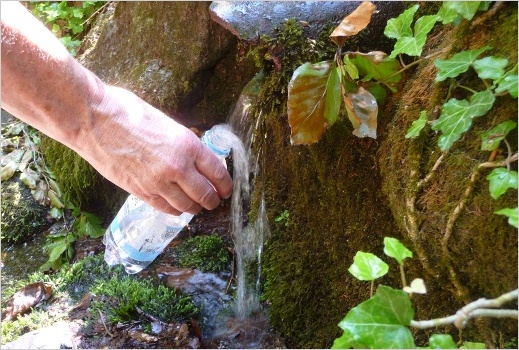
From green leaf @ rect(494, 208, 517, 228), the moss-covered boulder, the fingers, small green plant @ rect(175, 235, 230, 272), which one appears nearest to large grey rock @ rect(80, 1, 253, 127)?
small green plant @ rect(175, 235, 230, 272)

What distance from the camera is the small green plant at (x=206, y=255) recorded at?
2434mm

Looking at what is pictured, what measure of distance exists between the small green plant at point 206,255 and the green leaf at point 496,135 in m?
1.65

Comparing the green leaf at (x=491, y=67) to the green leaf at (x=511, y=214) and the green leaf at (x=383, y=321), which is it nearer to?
the green leaf at (x=511, y=214)

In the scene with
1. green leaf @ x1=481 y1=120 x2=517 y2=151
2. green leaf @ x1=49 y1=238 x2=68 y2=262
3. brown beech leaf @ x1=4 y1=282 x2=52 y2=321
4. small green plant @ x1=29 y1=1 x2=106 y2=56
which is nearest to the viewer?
green leaf @ x1=481 y1=120 x2=517 y2=151

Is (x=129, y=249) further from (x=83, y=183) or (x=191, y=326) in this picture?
(x=83, y=183)

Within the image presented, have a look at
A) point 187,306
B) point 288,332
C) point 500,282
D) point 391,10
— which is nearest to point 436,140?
point 500,282

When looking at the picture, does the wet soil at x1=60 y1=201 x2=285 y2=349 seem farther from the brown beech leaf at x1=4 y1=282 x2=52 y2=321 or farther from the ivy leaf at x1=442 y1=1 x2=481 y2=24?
the ivy leaf at x1=442 y1=1 x2=481 y2=24

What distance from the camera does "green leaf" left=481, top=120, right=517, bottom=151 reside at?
1.00 m

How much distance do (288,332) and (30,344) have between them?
3.79 ft

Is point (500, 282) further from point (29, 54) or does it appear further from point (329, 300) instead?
point (29, 54)

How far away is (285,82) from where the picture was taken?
1.60 meters

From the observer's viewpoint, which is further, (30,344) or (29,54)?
(30,344)

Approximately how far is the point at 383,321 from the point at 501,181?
1.25 feet

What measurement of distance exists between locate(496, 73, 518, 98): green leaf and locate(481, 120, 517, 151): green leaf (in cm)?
6
